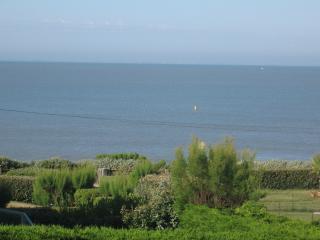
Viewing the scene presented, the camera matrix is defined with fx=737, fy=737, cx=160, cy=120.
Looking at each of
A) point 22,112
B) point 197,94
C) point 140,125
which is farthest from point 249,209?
point 197,94

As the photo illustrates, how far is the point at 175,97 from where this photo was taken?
123 m

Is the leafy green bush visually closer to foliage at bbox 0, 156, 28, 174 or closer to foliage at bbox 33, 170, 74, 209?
foliage at bbox 33, 170, 74, 209

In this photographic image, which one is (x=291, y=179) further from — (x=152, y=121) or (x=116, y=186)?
(x=152, y=121)

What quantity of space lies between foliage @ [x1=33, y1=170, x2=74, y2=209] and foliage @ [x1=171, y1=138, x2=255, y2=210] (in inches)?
211

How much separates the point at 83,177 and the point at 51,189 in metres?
1.58

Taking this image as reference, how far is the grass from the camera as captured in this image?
24.2m

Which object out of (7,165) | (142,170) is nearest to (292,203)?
(142,170)

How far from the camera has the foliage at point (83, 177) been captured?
83.6 ft

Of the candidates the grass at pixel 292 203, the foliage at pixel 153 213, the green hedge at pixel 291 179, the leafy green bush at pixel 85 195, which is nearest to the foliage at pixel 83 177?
the leafy green bush at pixel 85 195

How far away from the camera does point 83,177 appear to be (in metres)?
25.8

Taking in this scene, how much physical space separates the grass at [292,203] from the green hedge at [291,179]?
0.42 m

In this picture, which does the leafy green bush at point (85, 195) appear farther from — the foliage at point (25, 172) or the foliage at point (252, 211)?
the foliage at point (252, 211)

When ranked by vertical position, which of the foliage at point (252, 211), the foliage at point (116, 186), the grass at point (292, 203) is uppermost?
the foliage at point (252, 211)

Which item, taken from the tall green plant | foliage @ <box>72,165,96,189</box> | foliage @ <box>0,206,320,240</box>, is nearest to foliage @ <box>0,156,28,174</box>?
foliage @ <box>72,165,96,189</box>
